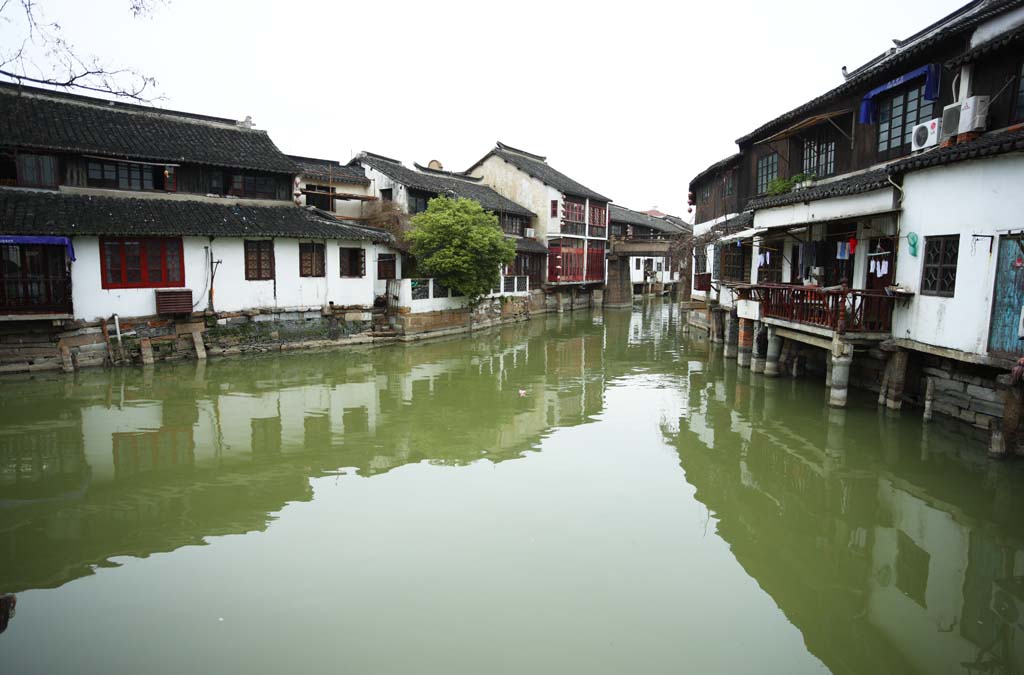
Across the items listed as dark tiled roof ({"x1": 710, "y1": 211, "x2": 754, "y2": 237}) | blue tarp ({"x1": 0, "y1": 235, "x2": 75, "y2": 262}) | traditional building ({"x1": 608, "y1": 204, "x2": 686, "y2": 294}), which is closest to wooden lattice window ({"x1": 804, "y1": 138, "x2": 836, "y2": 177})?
dark tiled roof ({"x1": 710, "y1": 211, "x2": 754, "y2": 237})

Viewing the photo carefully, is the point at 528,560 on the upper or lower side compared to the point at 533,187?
lower

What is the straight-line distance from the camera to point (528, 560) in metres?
7.54

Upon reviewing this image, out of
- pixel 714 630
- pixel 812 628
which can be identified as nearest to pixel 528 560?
pixel 714 630

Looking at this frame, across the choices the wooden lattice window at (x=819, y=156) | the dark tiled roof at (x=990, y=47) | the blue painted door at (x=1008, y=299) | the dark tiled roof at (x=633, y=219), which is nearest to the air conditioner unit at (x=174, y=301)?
the wooden lattice window at (x=819, y=156)

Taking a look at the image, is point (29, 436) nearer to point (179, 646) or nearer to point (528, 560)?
point (179, 646)

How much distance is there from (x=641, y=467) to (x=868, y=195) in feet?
25.8

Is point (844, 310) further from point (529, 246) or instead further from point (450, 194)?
point (529, 246)

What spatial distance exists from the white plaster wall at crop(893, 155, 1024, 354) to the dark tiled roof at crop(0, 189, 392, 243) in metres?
18.1

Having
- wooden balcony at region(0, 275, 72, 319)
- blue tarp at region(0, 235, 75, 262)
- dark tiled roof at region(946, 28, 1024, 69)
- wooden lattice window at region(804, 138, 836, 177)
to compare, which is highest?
dark tiled roof at region(946, 28, 1024, 69)

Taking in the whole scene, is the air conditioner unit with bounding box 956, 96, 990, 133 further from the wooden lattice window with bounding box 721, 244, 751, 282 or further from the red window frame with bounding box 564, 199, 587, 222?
the red window frame with bounding box 564, 199, 587, 222

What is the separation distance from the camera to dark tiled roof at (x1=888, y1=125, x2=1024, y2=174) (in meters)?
9.37

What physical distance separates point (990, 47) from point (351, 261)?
2039 cm

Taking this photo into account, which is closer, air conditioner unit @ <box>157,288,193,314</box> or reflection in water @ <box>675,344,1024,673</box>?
reflection in water @ <box>675,344,1024,673</box>

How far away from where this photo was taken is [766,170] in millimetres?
21469
